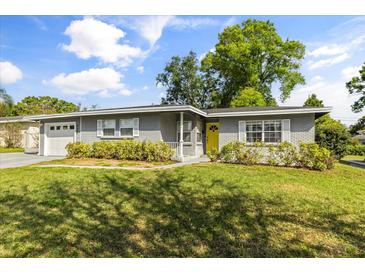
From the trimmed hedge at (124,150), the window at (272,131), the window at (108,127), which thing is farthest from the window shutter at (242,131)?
the window at (108,127)

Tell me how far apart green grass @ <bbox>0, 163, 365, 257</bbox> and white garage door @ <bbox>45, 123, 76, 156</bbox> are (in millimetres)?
8396

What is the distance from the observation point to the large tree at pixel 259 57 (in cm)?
2598

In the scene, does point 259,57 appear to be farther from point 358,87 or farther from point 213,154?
point 213,154

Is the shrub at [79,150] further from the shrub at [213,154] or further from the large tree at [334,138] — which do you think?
the large tree at [334,138]

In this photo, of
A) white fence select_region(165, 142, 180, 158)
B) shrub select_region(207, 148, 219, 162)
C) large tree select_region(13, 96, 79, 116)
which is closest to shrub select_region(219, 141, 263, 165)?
shrub select_region(207, 148, 219, 162)

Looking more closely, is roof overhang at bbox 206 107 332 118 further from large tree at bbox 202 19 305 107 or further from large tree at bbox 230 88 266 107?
large tree at bbox 202 19 305 107

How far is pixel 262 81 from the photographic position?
27781mm

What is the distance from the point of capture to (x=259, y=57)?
87.7ft

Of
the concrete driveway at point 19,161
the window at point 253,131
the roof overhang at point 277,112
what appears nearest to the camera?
the roof overhang at point 277,112

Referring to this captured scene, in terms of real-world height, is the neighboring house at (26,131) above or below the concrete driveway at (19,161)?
above

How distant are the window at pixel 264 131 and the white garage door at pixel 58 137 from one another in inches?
461

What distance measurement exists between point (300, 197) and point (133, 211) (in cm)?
414

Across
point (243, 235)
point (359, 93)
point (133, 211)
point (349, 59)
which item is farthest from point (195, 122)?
point (359, 93)
